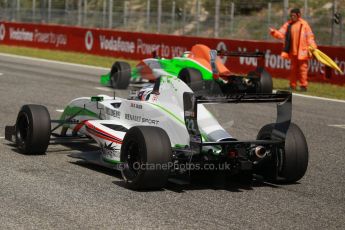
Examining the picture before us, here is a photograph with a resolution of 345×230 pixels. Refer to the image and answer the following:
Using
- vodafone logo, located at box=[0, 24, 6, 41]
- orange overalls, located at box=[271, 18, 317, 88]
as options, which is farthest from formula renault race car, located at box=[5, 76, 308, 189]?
vodafone logo, located at box=[0, 24, 6, 41]

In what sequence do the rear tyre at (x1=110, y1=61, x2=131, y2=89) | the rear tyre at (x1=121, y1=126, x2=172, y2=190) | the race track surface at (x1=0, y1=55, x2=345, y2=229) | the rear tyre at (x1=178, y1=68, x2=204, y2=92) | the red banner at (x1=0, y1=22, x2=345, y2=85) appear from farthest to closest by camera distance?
1. the red banner at (x1=0, y1=22, x2=345, y2=85)
2. the rear tyre at (x1=110, y1=61, x2=131, y2=89)
3. the rear tyre at (x1=178, y1=68, x2=204, y2=92)
4. the rear tyre at (x1=121, y1=126, x2=172, y2=190)
5. the race track surface at (x1=0, y1=55, x2=345, y2=229)

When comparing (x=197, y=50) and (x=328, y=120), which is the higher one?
(x=197, y=50)

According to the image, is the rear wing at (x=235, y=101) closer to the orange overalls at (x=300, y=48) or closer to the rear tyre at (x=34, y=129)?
the rear tyre at (x=34, y=129)

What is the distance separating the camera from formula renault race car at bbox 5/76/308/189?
7.66 m

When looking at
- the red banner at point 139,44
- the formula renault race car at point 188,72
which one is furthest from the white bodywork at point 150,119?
the red banner at point 139,44

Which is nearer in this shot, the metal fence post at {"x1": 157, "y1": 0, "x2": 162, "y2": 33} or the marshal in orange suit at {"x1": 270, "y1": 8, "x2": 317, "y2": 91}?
the marshal in orange suit at {"x1": 270, "y1": 8, "x2": 317, "y2": 91}

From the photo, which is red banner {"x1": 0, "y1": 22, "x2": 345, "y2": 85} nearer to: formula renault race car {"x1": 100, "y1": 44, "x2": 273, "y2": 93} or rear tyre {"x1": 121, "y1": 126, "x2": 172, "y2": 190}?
formula renault race car {"x1": 100, "y1": 44, "x2": 273, "y2": 93}

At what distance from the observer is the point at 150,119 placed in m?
8.52

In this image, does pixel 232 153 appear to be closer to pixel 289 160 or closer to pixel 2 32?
pixel 289 160

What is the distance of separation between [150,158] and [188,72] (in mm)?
8728

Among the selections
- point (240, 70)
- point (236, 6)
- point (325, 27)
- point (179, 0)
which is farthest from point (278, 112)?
point (179, 0)

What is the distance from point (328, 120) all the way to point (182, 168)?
740 cm

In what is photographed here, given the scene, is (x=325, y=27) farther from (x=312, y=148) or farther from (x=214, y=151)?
(x=214, y=151)

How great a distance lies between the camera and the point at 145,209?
23.3 feet
